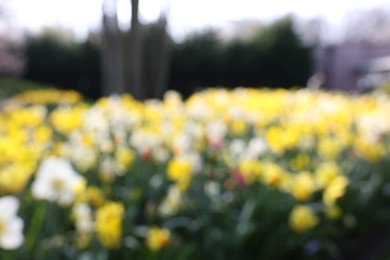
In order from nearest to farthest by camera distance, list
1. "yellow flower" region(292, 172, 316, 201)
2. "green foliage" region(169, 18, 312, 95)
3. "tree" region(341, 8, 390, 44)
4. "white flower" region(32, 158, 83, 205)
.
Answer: "white flower" region(32, 158, 83, 205)
"yellow flower" region(292, 172, 316, 201)
"green foliage" region(169, 18, 312, 95)
"tree" region(341, 8, 390, 44)

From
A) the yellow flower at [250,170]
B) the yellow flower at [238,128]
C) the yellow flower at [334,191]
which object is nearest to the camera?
the yellow flower at [334,191]

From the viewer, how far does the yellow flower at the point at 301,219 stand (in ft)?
8.16

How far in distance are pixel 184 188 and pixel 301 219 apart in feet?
1.58

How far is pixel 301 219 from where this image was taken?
2.50m

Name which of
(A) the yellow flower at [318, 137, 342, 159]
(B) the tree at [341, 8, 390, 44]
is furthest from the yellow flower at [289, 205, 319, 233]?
(B) the tree at [341, 8, 390, 44]

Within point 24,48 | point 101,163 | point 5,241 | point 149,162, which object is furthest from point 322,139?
point 24,48

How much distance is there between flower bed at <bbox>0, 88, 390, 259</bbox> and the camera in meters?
1.87

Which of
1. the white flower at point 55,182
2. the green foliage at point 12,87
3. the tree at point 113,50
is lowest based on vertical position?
the green foliage at point 12,87

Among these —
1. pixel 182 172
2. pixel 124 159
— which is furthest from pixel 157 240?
pixel 124 159

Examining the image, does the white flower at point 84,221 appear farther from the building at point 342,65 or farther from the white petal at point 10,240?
the building at point 342,65

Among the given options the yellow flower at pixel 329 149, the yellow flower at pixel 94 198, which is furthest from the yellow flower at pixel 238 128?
the yellow flower at pixel 94 198

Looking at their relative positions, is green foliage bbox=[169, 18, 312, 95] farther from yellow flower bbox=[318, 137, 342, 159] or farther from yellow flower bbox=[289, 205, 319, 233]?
yellow flower bbox=[289, 205, 319, 233]

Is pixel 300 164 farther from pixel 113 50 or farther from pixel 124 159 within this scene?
pixel 113 50

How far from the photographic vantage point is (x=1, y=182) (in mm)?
2037
